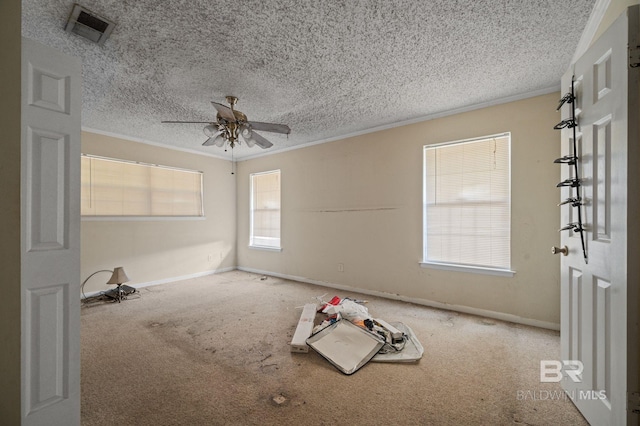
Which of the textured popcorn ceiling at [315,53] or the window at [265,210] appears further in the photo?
the window at [265,210]

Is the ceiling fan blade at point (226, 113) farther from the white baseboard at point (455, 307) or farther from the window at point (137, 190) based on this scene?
the white baseboard at point (455, 307)

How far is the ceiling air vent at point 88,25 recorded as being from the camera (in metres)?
1.73

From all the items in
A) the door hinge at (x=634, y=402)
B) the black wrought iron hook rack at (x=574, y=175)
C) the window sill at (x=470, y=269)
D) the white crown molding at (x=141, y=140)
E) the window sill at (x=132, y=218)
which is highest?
the white crown molding at (x=141, y=140)

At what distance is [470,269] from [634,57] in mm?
2599

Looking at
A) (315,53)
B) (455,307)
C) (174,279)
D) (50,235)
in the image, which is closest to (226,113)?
(315,53)

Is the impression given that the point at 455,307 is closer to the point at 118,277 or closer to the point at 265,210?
the point at 265,210

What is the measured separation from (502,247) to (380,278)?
164 centimetres

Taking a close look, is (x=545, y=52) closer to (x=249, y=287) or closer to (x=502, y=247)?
(x=502, y=247)

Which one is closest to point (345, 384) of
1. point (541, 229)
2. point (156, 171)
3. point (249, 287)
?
point (541, 229)

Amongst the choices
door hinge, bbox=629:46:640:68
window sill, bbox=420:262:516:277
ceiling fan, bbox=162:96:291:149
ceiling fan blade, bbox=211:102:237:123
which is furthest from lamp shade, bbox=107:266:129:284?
door hinge, bbox=629:46:640:68

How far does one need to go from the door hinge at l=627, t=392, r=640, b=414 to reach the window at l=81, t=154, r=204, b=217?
5741 millimetres

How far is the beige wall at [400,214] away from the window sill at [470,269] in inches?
2.2

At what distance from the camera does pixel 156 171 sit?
15.9ft
